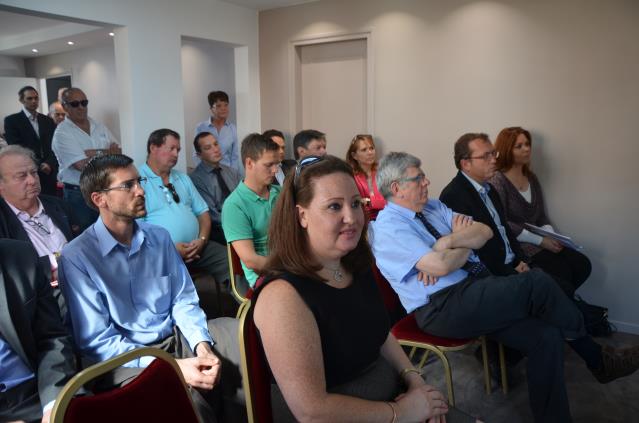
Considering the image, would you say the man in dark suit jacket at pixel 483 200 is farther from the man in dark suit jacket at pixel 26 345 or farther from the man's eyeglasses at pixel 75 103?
the man's eyeglasses at pixel 75 103

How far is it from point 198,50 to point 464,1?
13.0 feet

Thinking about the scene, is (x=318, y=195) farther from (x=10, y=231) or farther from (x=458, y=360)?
(x=458, y=360)

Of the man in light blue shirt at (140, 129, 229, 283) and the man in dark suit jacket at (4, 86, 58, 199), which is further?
the man in dark suit jacket at (4, 86, 58, 199)

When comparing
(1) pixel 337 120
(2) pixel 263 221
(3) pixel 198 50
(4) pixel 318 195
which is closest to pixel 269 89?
(1) pixel 337 120

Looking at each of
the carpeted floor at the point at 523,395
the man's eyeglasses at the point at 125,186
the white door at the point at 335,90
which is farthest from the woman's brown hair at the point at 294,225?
the white door at the point at 335,90

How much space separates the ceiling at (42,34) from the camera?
21.0ft

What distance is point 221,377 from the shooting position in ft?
5.89

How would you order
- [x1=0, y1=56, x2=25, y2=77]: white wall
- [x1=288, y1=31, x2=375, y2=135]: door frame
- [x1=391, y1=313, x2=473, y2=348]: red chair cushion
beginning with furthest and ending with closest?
1. [x1=0, y1=56, x2=25, y2=77]: white wall
2. [x1=288, y1=31, x2=375, y2=135]: door frame
3. [x1=391, y1=313, x2=473, y2=348]: red chair cushion

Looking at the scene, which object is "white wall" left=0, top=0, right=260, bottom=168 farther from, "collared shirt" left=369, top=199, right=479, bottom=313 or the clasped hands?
the clasped hands

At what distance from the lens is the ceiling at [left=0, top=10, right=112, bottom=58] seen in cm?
639

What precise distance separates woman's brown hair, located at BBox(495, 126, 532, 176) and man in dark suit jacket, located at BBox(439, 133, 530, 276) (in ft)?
2.41

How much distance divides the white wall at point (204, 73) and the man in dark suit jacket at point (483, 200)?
4.26 metres

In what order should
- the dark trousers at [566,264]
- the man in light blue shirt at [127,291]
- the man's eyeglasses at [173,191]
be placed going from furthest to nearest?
1. the man's eyeglasses at [173,191]
2. the dark trousers at [566,264]
3. the man in light blue shirt at [127,291]

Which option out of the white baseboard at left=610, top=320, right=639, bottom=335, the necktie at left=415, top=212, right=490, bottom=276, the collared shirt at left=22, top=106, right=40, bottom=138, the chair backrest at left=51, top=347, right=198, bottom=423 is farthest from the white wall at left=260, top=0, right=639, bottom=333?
the collared shirt at left=22, top=106, right=40, bottom=138
